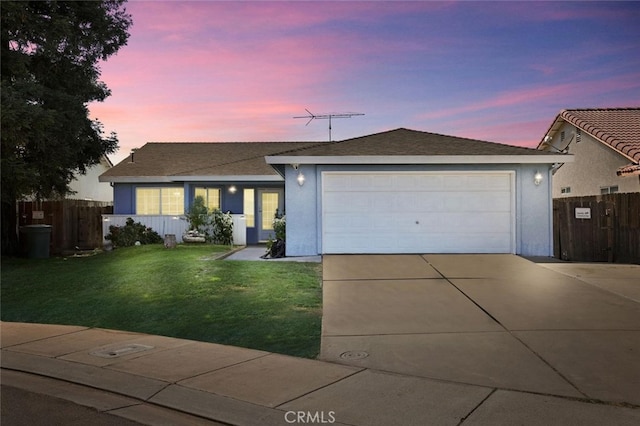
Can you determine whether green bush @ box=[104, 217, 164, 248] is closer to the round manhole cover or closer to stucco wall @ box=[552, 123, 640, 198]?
the round manhole cover

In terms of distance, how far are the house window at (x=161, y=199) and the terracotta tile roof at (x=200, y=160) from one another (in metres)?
0.78

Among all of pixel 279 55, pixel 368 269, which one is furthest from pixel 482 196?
pixel 279 55

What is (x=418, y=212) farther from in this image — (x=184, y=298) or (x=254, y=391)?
(x=254, y=391)

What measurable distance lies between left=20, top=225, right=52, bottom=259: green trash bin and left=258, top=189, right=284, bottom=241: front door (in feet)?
25.1

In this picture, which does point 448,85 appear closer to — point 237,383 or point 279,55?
point 279,55

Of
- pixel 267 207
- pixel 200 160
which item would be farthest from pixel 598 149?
pixel 200 160

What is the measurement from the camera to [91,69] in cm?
1925

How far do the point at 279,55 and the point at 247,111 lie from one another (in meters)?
6.59

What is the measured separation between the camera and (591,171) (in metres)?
22.0

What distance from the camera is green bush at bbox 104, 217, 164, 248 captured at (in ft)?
65.3

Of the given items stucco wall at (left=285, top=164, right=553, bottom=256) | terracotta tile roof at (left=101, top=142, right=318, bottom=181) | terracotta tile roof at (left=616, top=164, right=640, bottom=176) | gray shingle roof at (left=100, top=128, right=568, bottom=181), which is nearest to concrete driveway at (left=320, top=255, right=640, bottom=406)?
stucco wall at (left=285, top=164, right=553, bottom=256)

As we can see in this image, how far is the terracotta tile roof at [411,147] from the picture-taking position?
1507 cm

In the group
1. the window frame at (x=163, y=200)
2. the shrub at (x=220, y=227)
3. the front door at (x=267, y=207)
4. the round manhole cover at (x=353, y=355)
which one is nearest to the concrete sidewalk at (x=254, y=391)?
the round manhole cover at (x=353, y=355)

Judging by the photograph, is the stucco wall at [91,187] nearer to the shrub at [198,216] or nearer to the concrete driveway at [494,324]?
the shrub at [198,216]
